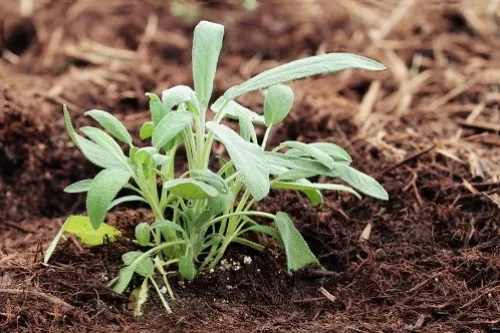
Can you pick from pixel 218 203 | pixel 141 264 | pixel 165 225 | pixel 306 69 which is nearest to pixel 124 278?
pixel 141 264

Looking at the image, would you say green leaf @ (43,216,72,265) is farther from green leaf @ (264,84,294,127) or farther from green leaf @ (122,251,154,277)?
green leaf @ (264,84,294,127)

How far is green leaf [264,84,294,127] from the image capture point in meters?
1.77

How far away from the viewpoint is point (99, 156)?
177 cm

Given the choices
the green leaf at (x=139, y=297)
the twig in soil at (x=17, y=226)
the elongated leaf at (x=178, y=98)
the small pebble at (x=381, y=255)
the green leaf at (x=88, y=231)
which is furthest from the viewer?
the twig in soil at (x=17, y=226)

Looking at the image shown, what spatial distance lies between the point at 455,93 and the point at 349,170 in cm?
162

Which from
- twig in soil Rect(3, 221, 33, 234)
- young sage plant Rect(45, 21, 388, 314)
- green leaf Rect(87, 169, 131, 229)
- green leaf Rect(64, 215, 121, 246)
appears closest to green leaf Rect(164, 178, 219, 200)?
young sage plant Rect(45, 21, 388, 314)

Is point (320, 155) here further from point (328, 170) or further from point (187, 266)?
point (187, 266)

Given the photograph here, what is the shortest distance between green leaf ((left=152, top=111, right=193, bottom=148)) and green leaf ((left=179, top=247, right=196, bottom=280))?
29cm

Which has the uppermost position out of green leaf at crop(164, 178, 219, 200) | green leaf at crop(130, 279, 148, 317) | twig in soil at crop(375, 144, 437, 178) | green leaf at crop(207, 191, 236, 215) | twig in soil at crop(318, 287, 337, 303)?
green leaf at crop(164, 178, 219, 200)

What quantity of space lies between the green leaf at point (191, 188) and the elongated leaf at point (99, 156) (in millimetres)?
224

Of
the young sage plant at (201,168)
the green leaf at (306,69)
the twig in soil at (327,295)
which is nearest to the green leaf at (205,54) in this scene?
the young sage plant at (201,168)

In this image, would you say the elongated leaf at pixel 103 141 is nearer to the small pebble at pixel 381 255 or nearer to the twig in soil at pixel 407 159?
the small pebble at pixel 381 255

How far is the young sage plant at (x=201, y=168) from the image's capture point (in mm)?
1629

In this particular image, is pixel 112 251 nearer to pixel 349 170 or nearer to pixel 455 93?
pixel 349 170
